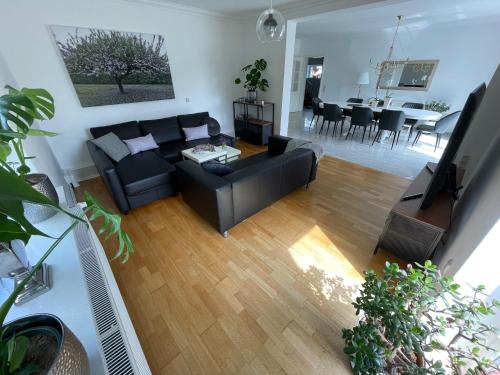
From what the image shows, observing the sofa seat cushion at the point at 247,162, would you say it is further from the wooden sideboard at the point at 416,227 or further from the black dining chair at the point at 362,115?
the black dining chair at the point at 362,115

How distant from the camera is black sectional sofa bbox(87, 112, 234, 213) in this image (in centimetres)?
235

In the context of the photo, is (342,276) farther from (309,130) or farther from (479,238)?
(309,130)

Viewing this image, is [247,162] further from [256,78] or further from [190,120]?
[256,78]

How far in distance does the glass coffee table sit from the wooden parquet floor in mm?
673

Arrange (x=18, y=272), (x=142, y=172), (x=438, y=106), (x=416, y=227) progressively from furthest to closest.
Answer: (x=438, y=106) → (x=142, y=172) → (x=416, y=227) → (x=18, y=272)

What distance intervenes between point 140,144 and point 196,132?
99cm

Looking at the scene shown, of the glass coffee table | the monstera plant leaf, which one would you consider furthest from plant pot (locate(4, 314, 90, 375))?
the glass coffee table

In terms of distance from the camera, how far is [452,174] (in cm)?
176

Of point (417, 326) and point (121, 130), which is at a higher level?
point (121, 130)

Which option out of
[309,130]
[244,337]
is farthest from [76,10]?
[309,130]

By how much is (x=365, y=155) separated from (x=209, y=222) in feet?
11.6

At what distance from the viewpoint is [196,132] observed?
3703mm

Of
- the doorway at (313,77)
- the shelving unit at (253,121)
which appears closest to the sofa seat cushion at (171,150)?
the shelving unit at (253,121)

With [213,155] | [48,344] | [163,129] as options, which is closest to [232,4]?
[163,129]
